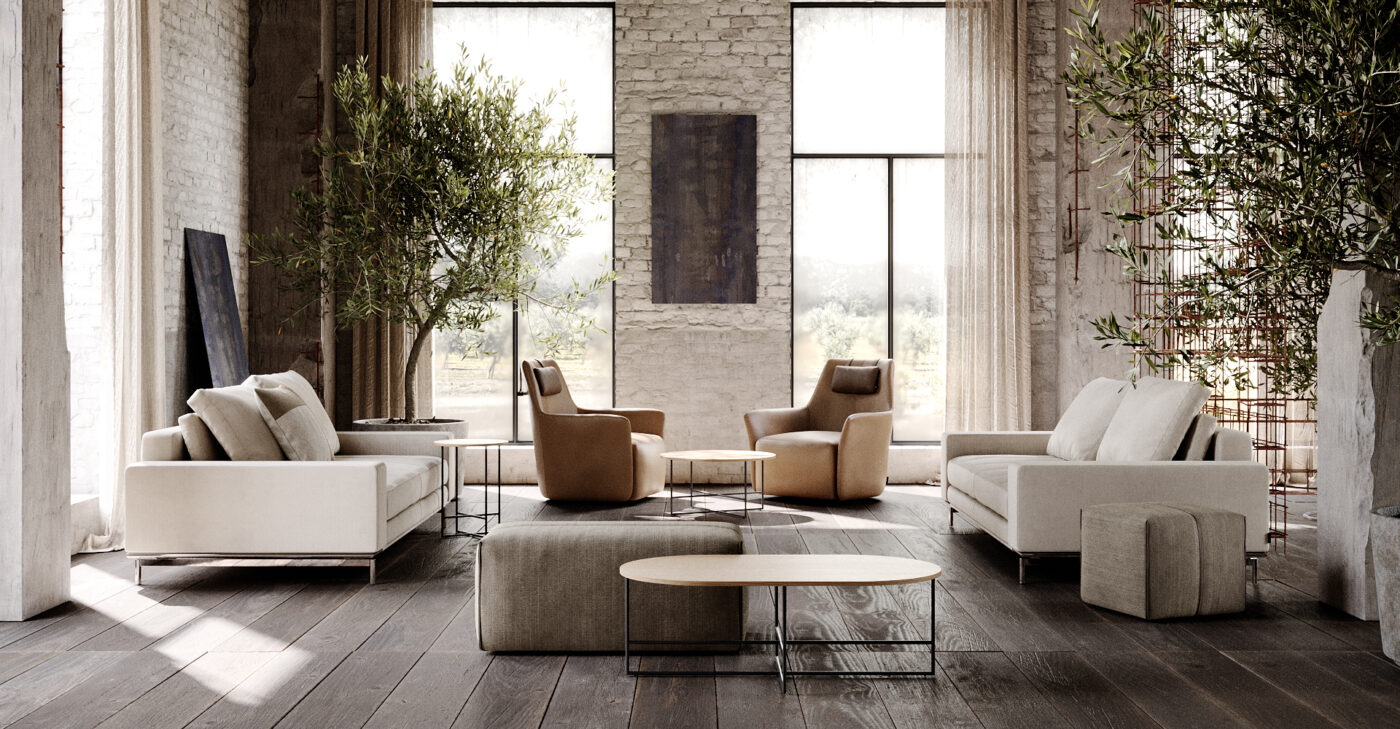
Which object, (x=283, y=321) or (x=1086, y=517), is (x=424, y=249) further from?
(x=1086, y=517)

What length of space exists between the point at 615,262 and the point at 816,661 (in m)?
5.20

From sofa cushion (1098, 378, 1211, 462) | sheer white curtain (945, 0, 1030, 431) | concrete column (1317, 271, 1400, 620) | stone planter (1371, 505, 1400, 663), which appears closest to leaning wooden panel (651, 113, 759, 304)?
sheer white curtain (945, 0, 1030, 431)

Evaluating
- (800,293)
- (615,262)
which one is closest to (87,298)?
(615,262)

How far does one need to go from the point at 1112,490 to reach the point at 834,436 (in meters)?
2.84

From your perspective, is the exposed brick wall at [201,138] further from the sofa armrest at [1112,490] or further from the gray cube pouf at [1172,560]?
the gray cube pouf at [1172,560]

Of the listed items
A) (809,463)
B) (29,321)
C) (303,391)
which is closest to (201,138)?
(303,391)

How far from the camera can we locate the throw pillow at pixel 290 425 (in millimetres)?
5094

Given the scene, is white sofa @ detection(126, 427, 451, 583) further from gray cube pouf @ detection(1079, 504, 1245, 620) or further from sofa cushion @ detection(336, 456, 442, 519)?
gray cube pouf @ detection(1079, 504, 1245, 620)

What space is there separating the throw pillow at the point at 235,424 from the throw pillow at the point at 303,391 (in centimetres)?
36

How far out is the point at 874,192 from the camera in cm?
850

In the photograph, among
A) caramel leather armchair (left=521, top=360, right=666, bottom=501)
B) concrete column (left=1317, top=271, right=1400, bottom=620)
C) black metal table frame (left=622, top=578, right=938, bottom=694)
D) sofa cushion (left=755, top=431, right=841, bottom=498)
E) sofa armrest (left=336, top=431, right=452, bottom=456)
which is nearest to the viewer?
black metal table frame (left=622, top=578, right=938, bottom=694)

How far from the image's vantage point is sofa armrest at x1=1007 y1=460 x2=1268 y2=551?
475 cm

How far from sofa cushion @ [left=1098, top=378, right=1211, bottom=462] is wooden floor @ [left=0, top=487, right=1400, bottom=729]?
0.71 m

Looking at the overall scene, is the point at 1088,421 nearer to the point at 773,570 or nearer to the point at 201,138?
the point at 773,570
